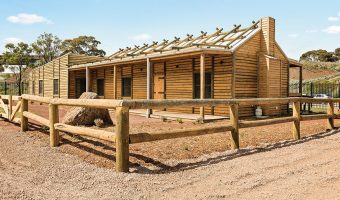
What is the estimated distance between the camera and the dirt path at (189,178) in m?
3.80

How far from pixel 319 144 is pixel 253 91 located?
303 inches

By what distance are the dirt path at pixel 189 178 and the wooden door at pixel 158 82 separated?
1111cm

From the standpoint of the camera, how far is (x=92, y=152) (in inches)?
236

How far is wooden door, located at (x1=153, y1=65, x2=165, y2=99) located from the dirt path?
1111cm

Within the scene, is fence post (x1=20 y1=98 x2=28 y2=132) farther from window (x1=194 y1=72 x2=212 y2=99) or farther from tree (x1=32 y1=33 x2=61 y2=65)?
tree (x1=32 y1=33 x2=61 y2=65)

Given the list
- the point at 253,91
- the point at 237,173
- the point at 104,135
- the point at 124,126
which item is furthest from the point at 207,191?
the point at 253,91

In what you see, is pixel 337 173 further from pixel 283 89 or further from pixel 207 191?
pixel 283 89

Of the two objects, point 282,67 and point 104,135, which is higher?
point 282,67

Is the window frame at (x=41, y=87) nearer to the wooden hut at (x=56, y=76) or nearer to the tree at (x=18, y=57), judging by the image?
the wooden hut at (x=56, y=76)

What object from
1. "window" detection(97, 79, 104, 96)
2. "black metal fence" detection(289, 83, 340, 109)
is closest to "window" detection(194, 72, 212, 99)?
"black metal fence" detection(289, 83, 340, 109)

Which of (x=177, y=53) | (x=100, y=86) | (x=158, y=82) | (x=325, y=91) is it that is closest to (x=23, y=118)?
(x=177, y=53)

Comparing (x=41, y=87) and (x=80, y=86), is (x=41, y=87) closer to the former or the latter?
(x=41, y=87)

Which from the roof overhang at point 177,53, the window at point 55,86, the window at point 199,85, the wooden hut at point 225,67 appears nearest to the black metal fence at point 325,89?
the wooden hut at point 225,67

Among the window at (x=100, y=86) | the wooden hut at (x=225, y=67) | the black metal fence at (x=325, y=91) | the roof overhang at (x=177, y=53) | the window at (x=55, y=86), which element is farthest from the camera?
the window at (x=55, y=86)
